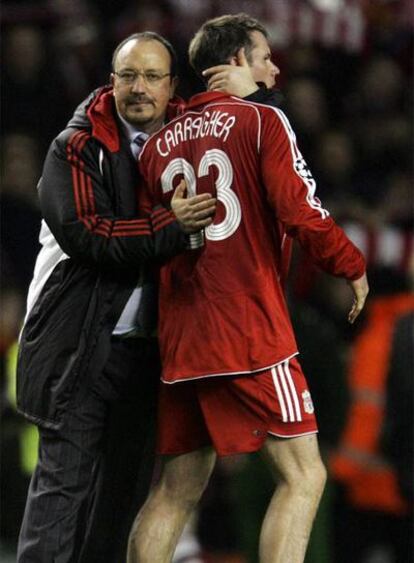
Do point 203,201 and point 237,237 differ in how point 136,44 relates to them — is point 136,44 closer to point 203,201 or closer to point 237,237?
point 203,201

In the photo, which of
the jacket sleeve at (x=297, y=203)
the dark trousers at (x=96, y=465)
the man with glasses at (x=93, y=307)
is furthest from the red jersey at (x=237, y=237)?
the dark trousers at (x=96, y=465)

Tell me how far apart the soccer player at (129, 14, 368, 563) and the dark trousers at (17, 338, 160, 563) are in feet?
0.79

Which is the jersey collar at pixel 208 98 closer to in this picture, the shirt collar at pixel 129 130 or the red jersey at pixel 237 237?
the red jersey at pixel 237 237

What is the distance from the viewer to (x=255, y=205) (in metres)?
4.84

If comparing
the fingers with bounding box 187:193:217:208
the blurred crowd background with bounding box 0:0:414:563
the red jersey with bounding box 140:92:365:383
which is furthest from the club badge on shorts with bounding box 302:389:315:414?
the blurred crowd background with bounding box 0:0:414:563

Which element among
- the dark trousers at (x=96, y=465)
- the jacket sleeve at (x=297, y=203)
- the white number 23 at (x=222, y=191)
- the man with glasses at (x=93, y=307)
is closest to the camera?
the jacket sleeve at (x=297, y=203)

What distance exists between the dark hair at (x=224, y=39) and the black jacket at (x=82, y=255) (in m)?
0.35

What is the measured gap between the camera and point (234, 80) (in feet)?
16.3

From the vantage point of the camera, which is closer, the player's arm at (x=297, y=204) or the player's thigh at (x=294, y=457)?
the player's arm at (x=297, y=204)

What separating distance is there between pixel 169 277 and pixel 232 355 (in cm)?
37

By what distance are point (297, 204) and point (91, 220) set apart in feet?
2.19

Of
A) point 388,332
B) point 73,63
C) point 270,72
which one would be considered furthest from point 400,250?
point 270,72

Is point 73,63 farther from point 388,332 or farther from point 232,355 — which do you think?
point 232,355

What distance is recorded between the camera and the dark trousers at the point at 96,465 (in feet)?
16.6
